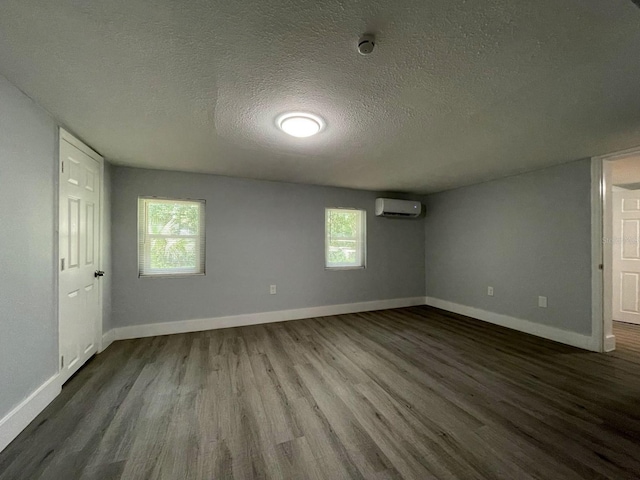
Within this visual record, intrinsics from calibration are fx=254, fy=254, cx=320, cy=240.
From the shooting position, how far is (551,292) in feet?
10.4

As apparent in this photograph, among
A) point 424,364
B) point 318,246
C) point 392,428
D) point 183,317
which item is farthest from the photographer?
point 318,246

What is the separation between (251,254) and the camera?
3.80 meters

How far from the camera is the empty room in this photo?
1.22 meters

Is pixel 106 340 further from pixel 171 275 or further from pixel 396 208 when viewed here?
pixel 396 208

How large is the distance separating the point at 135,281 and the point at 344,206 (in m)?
3.20

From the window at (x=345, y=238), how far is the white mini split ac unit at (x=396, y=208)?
315 millimetres

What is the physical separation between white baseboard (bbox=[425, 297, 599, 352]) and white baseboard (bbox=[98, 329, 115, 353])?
500 centimetres

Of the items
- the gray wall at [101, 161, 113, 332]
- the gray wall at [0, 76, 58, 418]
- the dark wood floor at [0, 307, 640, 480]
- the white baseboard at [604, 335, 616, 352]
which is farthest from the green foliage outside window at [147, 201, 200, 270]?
the white baseboard at [604, 335, 616, 352]

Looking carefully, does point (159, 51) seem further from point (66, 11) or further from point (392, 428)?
point (392, 428)

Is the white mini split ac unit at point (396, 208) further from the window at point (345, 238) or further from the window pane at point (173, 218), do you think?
the window pane at point (173, 218)

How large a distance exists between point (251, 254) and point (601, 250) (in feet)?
13.9

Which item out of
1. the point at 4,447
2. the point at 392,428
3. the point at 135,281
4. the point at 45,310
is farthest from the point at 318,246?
the point at 4,447

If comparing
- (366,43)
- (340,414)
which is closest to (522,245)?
(340,414)

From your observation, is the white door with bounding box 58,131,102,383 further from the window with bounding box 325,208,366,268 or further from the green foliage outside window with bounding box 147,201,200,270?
the window with bounding box 325,208,366,268
